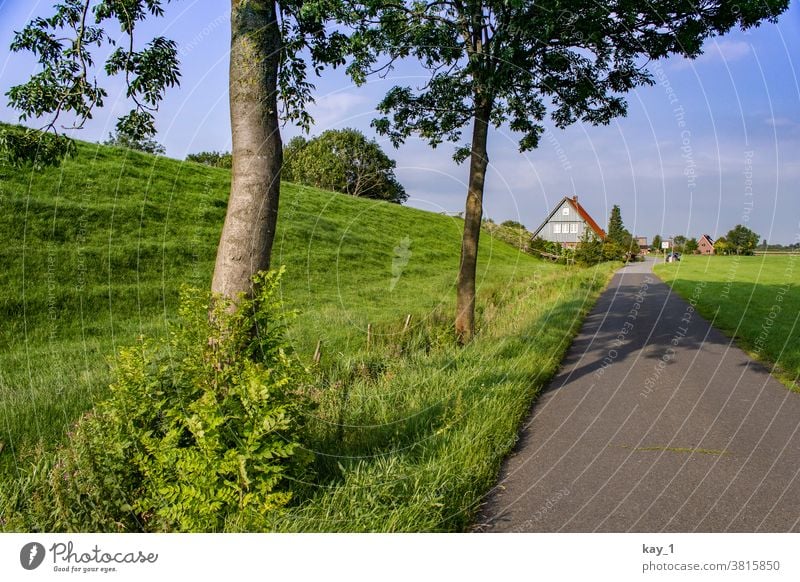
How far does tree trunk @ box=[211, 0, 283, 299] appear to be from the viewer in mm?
5008

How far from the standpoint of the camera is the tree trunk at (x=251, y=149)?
501 centimetres

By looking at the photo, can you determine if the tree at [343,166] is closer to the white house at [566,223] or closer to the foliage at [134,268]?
the foliage at [134,268]

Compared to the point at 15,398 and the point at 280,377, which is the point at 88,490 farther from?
the point at 15,398

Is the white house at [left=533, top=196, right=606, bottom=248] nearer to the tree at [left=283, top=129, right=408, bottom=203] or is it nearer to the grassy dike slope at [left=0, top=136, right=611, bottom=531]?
the grassy dike slope at [left=0, top=136, right=611, bottom=531]

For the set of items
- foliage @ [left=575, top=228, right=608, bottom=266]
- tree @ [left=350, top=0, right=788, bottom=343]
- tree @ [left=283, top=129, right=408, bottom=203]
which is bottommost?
foliage @ [left=575, top=228, right=608, bottom=266]

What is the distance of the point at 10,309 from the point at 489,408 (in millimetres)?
10287

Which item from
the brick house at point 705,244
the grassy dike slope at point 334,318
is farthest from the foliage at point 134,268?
the brick house at point 705,244

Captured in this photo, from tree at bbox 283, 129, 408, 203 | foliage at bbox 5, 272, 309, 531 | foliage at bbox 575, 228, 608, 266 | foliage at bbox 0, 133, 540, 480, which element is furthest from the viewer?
foliage at bbox 575, 228, 608, 266

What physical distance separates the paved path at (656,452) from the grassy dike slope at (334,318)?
0.38 meters

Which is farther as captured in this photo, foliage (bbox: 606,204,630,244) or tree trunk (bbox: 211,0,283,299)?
foliage (bbox: 606,204,630,244)

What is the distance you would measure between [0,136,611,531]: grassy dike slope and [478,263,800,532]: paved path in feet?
1.25

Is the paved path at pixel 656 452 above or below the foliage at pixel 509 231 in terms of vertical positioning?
below

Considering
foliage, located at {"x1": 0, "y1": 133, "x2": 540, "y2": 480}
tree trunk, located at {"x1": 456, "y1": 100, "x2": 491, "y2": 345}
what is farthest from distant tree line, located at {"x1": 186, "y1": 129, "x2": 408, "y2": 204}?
tree trunk, located at {"x1": 456, "y1": 100, "x2": 491, "y2": 345}

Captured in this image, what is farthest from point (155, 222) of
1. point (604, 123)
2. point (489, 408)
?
point (489, 408)
